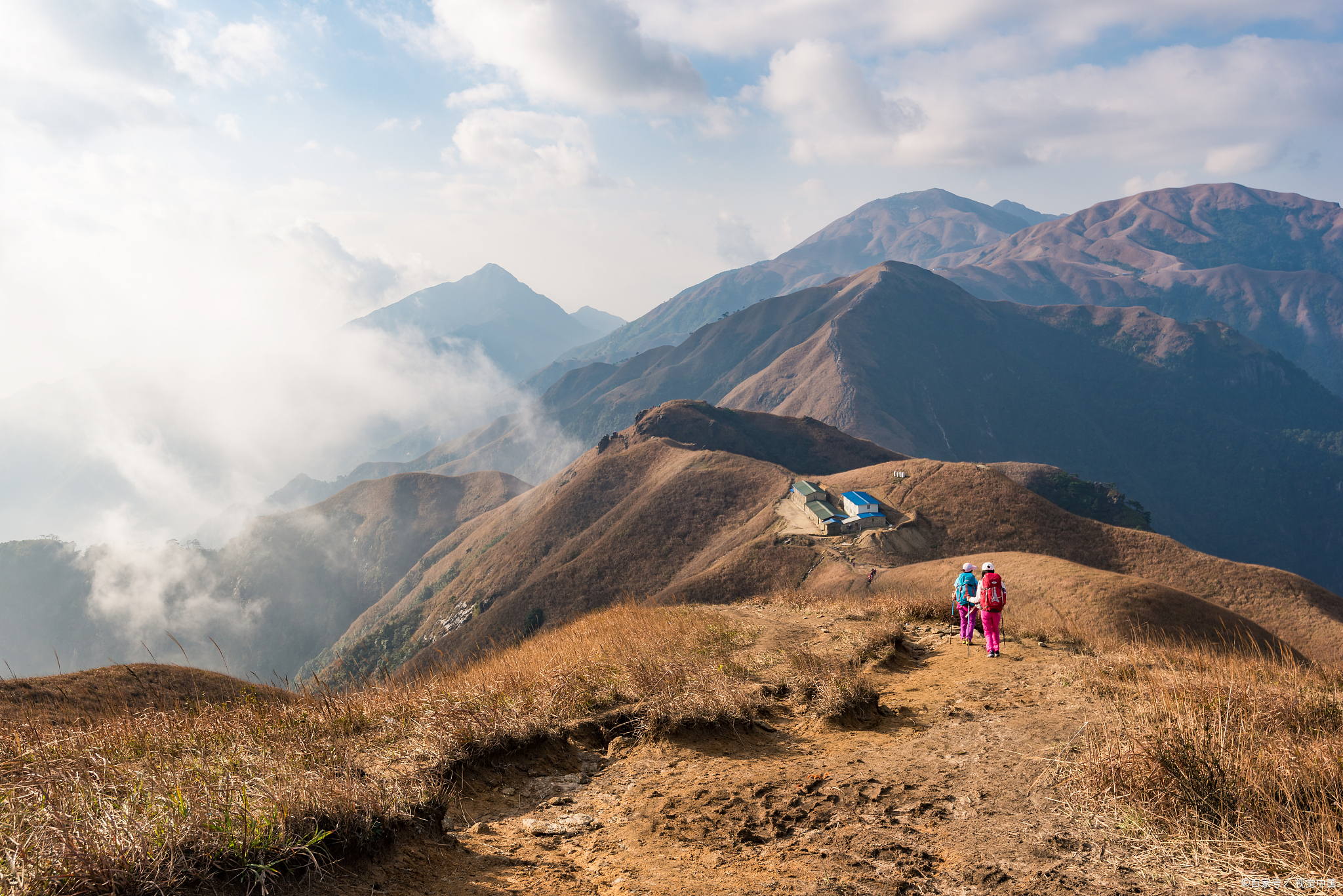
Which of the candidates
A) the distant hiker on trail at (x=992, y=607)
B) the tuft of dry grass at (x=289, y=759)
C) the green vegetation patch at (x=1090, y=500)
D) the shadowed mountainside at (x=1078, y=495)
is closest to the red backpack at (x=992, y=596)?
the distant hiker on trail at (x=992, y=607)

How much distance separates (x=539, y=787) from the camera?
4934mm

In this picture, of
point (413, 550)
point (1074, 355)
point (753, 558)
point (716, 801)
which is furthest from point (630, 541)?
point (1074, 355)

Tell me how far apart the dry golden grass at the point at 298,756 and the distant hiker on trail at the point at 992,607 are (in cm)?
315

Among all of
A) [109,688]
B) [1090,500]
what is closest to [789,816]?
[109,688]

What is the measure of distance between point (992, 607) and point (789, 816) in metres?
6.15

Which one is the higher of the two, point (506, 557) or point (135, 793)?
point (135, 793)

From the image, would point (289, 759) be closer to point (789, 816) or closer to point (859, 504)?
point (789, 816)

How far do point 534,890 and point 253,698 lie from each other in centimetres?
408

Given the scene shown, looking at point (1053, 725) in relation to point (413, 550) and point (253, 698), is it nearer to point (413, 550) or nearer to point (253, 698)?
point (253, 698)

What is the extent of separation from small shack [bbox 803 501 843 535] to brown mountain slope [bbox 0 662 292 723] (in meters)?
39.9

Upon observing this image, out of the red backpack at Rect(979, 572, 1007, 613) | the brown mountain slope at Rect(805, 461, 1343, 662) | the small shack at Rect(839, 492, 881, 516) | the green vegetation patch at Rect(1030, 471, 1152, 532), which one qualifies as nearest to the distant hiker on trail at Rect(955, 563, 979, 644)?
the red backpack at Rect(979, 572, 1007, 613)

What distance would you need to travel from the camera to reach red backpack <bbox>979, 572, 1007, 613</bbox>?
29.6 feet

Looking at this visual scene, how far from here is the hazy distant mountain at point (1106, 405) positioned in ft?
466

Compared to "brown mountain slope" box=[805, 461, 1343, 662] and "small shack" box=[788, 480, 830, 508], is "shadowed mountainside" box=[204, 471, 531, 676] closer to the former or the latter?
"small shack" box=[788, 480, 830, 508]
